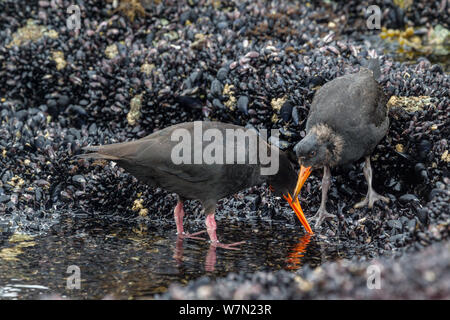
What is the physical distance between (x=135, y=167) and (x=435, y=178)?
3342 millimetres

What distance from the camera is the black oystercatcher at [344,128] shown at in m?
6.48

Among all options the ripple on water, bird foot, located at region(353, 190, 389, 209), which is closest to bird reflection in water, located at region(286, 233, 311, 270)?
the ripple on water

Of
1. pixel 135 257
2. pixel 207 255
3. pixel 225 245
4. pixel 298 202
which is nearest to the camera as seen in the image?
pixel 135 257

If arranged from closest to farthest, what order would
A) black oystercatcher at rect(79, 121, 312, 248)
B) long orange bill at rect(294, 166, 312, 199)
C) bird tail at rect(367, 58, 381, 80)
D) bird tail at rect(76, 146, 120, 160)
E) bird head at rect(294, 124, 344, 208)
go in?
bird tail at rect(76, 146, 120, 160)
black oystercatcher at rect(79, 121, 312, 248)
bird head at rect(294, 124, 344, 208)
long orange bill at rect(294, 166, 312, 199)
bird tail at rect(367, 58, 381, 80)

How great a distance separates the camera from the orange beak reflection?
6.58 m

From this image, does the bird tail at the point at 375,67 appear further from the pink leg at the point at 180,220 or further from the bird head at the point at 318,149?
the pink leg at the point at 180,220

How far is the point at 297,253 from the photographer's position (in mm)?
6062

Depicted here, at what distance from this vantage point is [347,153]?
6531mm

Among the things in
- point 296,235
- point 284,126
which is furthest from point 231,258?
point 284,126

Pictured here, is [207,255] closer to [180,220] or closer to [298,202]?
[180,220]

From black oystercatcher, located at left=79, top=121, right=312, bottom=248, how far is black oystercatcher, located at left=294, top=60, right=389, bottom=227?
51cm

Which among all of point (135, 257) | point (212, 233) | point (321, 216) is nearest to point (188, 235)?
point (212, 233)

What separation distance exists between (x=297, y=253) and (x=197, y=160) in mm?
1404

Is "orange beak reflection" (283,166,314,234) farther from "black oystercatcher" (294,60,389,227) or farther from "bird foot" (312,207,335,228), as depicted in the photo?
"bird foot" (312,207,335,228)
